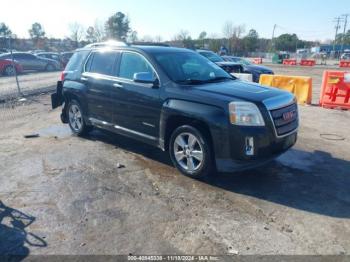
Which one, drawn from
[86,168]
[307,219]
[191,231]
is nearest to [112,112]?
[86,168]

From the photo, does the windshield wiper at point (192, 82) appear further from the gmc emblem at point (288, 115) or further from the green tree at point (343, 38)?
the green tree at point (343, 38)

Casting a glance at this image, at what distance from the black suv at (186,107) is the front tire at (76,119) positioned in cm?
31

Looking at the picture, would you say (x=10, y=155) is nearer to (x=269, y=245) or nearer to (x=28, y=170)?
(x=28, y=170)

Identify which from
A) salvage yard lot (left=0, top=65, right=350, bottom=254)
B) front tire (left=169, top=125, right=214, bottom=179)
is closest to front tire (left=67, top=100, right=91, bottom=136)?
salvage yard lot (left=0, top=65, right=350, bottom=254)

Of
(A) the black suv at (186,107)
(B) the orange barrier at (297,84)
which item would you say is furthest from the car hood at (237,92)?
Answer: (B) the orange barrier at (297,84)

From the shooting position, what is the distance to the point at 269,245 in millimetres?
3277

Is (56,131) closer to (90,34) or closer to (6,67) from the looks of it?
(6,67)

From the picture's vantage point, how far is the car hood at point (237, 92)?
4.46 metres

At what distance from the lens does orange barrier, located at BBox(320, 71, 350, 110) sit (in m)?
10.3

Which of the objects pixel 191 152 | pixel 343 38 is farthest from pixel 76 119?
pixel 343 38

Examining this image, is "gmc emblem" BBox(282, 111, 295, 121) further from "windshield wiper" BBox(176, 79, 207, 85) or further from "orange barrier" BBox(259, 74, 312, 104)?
"orange barrier" BBox(259, 74, 312, 104)

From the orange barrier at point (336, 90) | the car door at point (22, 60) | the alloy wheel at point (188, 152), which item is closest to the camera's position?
the alloy wheel at point (188, 152)

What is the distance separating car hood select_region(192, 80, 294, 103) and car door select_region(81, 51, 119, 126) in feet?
6.31

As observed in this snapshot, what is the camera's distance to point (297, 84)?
450 inches
